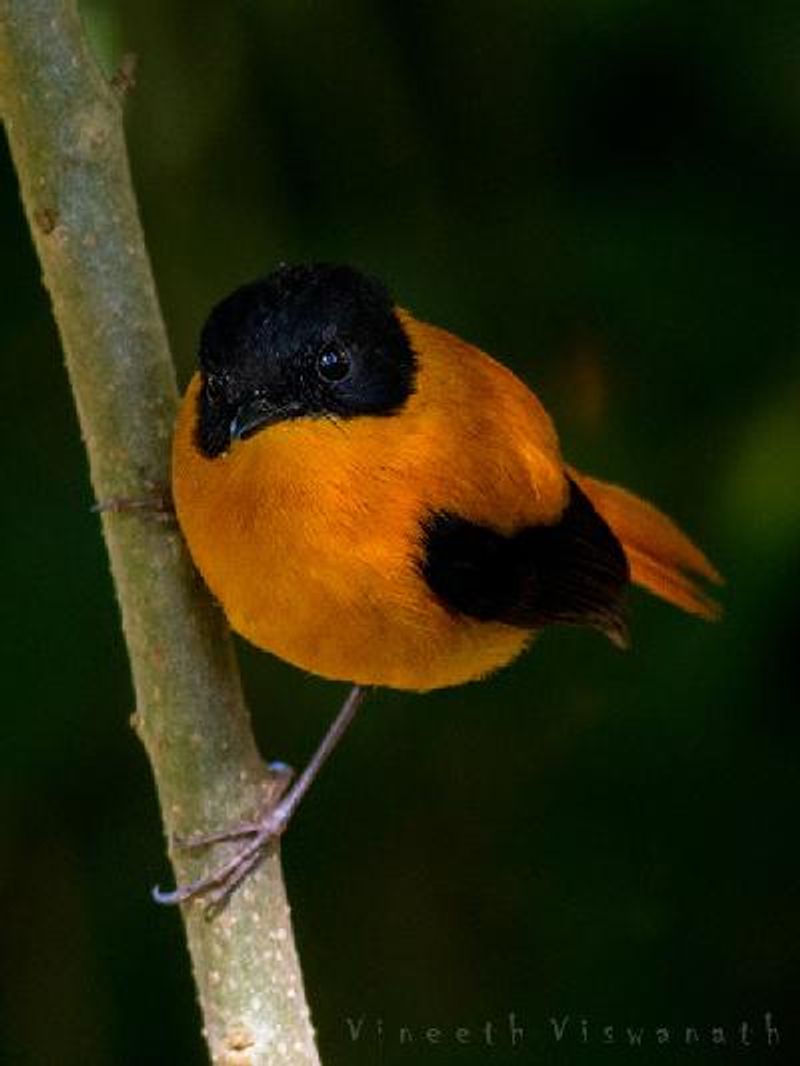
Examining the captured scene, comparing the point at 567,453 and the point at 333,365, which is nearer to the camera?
the point at 333,365

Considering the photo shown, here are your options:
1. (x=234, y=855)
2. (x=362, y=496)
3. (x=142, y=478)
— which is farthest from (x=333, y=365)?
(x=234, y=855)

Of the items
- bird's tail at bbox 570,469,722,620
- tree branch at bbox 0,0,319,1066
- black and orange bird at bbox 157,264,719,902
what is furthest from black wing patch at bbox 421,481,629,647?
tree branch at bbox 0,0,319,1066

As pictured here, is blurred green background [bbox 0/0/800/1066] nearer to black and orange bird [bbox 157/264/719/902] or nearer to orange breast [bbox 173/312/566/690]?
black and orange bird [bbox 157/264/719/902]

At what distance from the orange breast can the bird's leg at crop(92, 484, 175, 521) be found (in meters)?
0.03

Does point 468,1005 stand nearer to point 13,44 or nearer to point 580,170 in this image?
point 580,170

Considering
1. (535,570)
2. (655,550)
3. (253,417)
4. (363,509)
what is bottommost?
(655,550)

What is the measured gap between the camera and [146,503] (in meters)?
3.23

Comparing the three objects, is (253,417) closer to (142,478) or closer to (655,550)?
(142,478)

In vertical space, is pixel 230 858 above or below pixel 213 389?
below

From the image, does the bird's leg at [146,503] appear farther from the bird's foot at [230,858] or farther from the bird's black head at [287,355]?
the bird's foot at [230,858]

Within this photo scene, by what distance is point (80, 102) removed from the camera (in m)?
3.07

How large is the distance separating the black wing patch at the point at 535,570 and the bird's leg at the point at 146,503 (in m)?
0.46

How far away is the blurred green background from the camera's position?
13.4 feet

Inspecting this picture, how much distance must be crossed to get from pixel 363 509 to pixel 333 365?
0.85 ft
